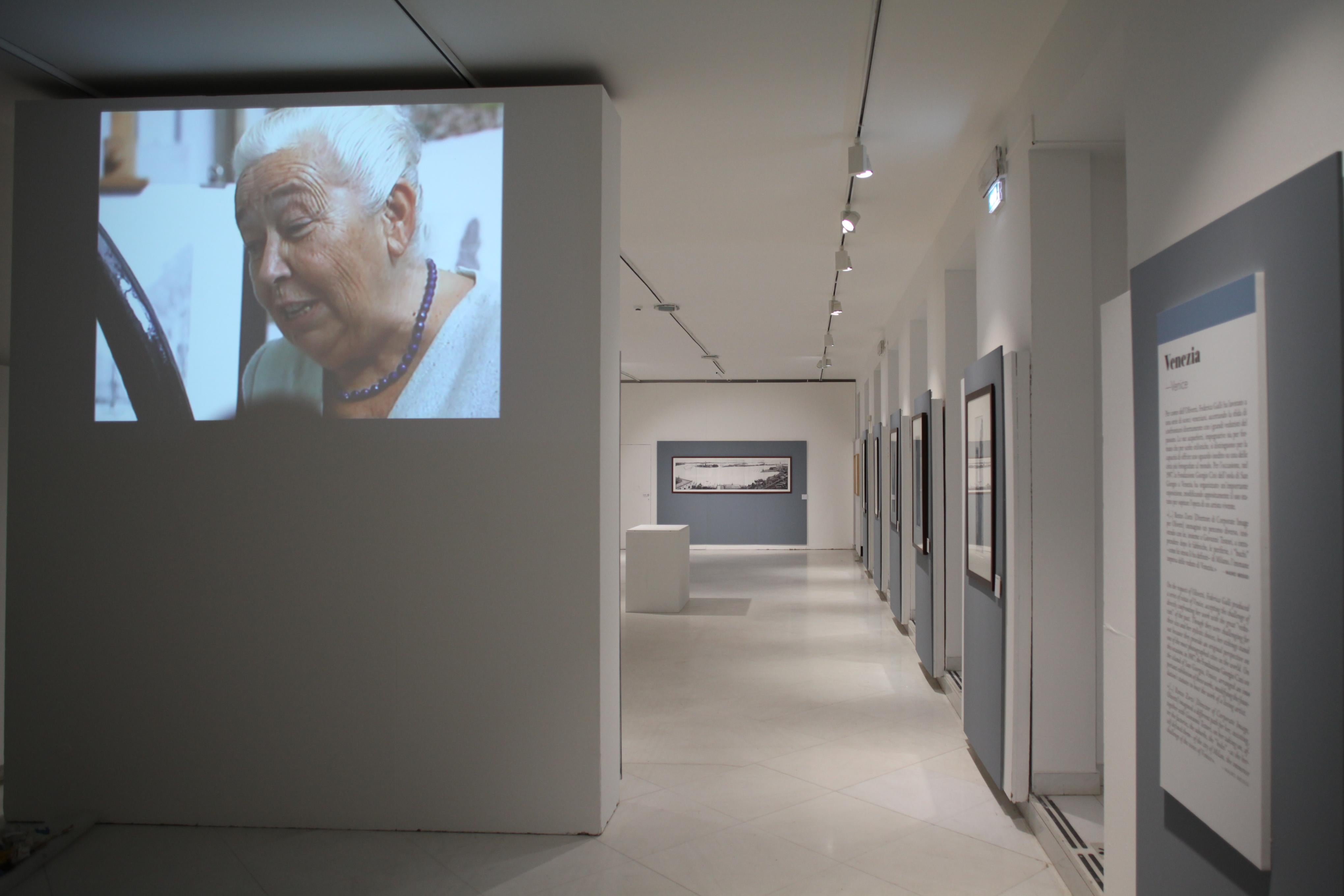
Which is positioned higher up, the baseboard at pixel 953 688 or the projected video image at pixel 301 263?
the projected video image at pixel 301 263

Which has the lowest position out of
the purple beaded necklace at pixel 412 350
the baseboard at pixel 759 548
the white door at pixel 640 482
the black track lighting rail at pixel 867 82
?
the baseboard at pixel 759 548

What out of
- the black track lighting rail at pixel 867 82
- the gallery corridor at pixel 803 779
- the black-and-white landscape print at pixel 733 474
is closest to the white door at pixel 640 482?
the black-and-white landscape print at pixel 733 474

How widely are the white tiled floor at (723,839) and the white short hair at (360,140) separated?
9.44ft

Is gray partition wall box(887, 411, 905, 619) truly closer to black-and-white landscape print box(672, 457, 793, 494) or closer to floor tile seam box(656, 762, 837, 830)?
floor tile seam box(656, 762, 837, 830)

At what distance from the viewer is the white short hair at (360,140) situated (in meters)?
4.41

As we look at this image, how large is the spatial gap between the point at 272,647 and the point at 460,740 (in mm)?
1004

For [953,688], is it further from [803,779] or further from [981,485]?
[981,485]

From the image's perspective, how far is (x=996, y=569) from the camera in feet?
15.4

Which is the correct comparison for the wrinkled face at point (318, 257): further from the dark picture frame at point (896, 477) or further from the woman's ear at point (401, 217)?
the dark picture frame at point (896, 477)

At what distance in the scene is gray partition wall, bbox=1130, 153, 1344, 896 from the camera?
1.67 meters

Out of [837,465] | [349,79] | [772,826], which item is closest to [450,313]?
[349,79]

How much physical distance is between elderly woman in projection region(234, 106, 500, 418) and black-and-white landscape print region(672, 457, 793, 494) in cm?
1608

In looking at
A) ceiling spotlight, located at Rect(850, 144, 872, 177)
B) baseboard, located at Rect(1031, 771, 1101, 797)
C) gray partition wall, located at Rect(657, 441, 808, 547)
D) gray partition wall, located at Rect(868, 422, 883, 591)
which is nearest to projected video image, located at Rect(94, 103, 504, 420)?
ceiling spotlight, located at Rect(850, 144, 872, 177)

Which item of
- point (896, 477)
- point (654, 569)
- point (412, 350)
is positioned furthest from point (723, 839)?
point (654, 569)
